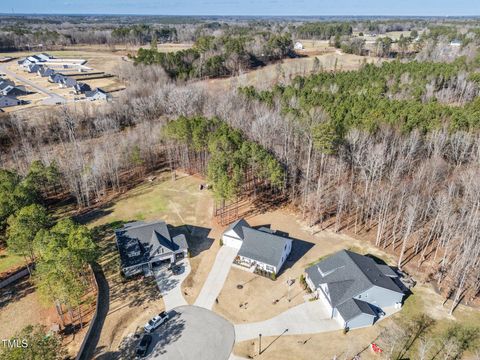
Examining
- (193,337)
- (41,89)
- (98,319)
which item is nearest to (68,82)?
(41,89)

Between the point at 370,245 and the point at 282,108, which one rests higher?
the point at 282,108

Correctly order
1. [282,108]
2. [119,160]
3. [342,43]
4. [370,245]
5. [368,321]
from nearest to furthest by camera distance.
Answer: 1. [368,321]
2. [370,245]
3. [119,160]
4. [282,108]
5. [342,43]

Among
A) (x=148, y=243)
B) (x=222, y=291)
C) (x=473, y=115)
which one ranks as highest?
(x=473, y=115)

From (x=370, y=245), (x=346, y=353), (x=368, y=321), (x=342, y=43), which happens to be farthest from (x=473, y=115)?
(x=342, y=43)

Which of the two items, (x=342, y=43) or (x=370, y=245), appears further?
(x=342, y=43)

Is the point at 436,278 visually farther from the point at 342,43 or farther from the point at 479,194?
the point at 342,43

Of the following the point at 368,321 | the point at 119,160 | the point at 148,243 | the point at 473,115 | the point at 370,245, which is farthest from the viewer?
the point at 119,160

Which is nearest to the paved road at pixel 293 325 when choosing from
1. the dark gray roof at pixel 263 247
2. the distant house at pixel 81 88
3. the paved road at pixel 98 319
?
the dark gray roof at pixel 263 247

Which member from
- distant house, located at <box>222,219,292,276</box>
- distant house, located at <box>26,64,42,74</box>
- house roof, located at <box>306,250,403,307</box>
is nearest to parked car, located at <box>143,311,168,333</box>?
distant house, located at <box>222,219,292,276</box>
